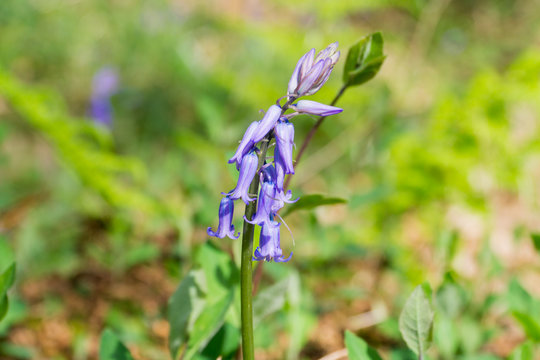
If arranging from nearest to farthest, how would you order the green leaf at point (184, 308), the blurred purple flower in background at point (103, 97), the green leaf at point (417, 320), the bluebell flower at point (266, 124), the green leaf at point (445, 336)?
the bluebell flower at point (266, 124) → the green leaf at point (417, 320) → the green leaf at point (184, 308) → the green leaf at point (445, 336) → the blurred purple flower in background at point (103, 97)

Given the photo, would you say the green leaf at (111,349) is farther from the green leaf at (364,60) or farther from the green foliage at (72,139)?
the green foliage at (72,139)

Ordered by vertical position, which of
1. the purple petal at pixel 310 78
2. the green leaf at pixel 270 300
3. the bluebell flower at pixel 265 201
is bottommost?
the green leaf at pixel 270 300

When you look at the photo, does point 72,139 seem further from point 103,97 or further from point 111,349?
point 103,97

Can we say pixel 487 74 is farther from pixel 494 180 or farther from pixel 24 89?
pixel 24 89

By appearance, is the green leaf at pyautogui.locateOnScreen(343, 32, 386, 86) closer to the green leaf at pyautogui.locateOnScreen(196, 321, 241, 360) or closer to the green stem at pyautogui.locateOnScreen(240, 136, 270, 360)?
the green stem at pyautogui.locateOnScreen(240, 136, 270, 360)

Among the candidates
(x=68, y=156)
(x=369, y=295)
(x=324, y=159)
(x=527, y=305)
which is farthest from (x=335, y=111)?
(x=324, y=159)

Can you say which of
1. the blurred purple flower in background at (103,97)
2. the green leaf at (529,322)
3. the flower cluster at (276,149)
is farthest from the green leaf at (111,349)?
the blurred purple flower in background at (103,97)
